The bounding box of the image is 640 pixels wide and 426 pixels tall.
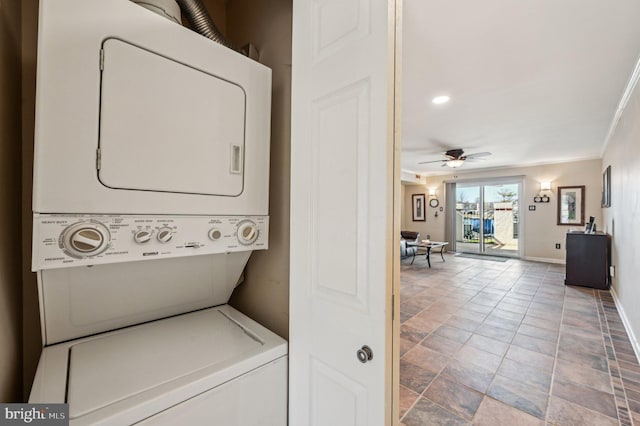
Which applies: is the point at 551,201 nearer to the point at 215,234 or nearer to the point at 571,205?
the point at 571,205

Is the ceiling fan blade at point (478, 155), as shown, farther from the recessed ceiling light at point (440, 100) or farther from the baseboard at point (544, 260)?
the baseboard at point (544, 260)

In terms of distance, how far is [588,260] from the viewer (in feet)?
14.1

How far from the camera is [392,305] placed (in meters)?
0.75

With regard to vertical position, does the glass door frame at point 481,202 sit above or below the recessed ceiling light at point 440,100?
below

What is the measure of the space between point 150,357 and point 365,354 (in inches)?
29.5

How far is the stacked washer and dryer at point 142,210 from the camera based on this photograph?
70 cm

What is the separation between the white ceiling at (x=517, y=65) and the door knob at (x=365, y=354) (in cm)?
195

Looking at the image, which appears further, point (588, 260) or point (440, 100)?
point (588, 260)

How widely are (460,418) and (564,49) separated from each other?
280 cm

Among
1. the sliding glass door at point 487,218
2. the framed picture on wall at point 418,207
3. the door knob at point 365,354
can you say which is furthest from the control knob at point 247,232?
the framed picture on wall at point 418,207

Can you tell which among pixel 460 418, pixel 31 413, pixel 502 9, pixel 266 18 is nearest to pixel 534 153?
pixel 502 9

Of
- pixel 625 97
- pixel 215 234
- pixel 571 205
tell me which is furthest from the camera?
pixel 571 205

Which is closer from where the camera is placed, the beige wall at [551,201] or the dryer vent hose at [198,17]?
the dryer vent hose at [198,17]

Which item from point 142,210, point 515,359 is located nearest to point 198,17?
point 142,210
